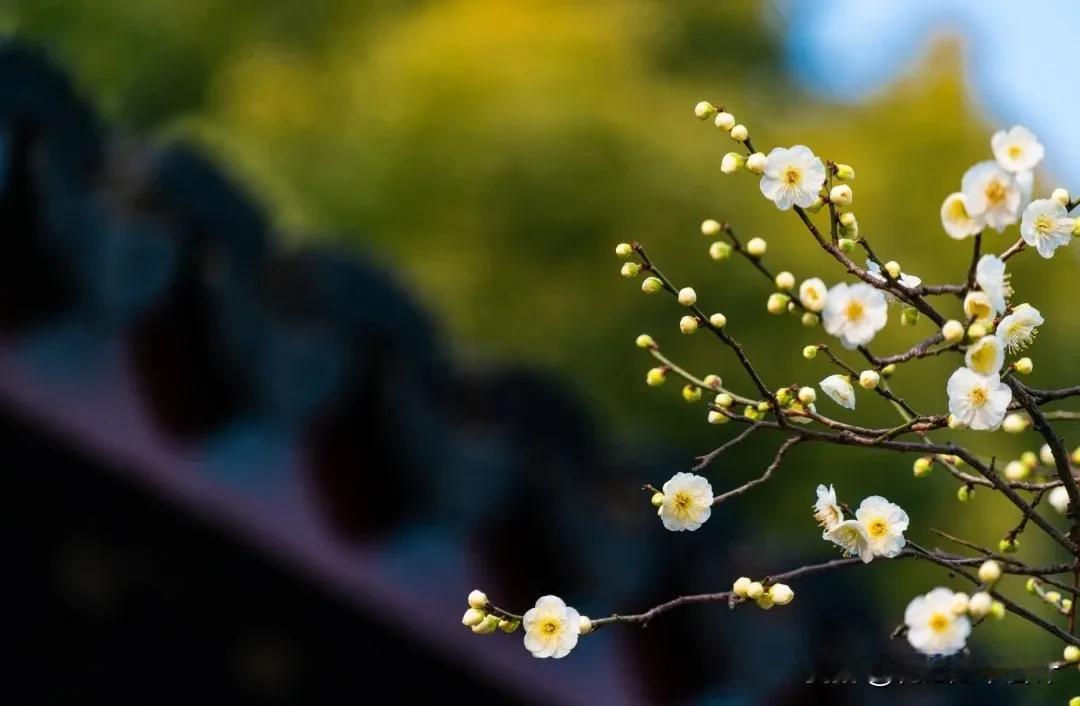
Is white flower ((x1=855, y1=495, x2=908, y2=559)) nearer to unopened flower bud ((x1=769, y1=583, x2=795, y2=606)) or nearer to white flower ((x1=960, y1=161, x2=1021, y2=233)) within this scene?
unopened flower bud ((x1=769, y1=583, x2=795, y2=606))

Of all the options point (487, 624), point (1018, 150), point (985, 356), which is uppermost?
point (1018, 150)

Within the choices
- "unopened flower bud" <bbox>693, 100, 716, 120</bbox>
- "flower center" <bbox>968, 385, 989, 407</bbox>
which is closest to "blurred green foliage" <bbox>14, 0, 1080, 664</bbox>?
"unopened flower bud" <bbox>693, 100, 716, 120</bbox>

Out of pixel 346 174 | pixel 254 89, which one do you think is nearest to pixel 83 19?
pixel 254 89

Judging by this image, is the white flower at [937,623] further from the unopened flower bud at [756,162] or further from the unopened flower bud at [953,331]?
the unopened flower bud at [756,162]

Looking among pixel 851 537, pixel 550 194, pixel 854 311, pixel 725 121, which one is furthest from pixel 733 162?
pixel 550 194

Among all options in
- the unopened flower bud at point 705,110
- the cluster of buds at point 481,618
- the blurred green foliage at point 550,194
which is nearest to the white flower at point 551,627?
the cluster of buds at point 481,618

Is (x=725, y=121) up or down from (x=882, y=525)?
up

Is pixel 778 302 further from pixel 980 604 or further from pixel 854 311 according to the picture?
pixel 980 604
